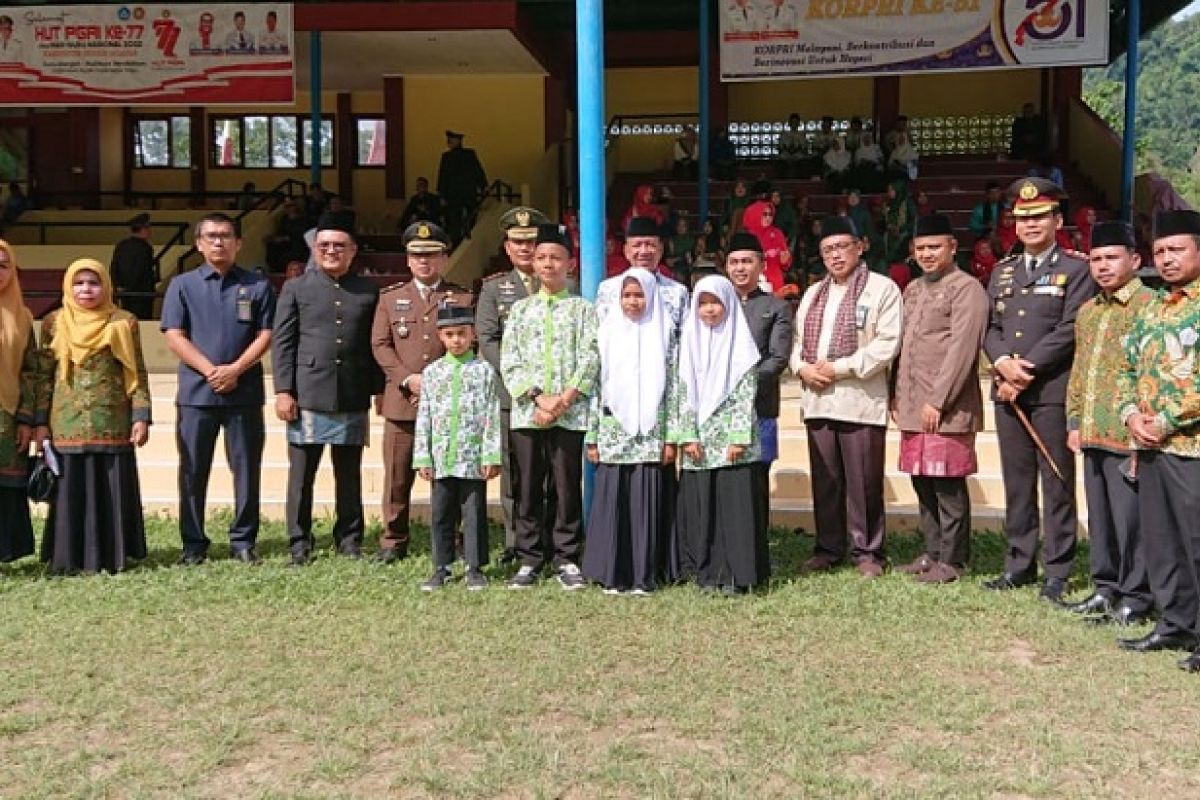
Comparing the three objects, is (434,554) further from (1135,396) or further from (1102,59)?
(1102,59)

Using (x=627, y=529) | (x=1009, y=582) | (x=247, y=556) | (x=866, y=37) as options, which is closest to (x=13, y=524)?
(x=247, y=556)

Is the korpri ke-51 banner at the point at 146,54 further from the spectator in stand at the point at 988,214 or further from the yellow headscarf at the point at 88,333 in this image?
the spectator in stand at the point at 988,214

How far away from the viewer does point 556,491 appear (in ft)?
20.4

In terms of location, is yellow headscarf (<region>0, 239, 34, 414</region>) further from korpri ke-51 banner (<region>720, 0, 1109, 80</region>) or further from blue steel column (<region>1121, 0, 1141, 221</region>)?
blue steel column (<region>1121, 0, 1141, 221</region>)

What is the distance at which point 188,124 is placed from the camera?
69.5 ft

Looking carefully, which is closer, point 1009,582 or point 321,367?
point 1009,582

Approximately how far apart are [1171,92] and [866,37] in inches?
3343

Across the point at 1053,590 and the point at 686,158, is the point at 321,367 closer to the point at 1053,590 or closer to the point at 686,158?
the point at 1053,590

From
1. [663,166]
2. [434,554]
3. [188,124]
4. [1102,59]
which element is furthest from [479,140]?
[434,554]

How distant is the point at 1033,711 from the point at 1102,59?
10.1 meters

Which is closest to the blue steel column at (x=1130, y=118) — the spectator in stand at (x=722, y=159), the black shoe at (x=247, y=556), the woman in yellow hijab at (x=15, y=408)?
the spectator in stand at (x=722, y=159)

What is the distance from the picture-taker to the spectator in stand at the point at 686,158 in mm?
17734

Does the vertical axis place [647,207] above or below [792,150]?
below

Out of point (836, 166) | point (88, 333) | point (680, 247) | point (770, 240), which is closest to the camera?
point (88, 333)
